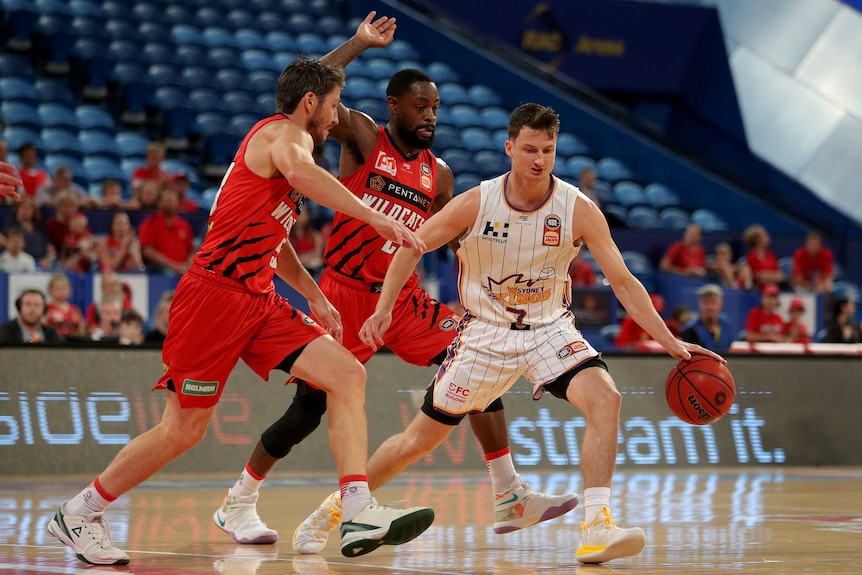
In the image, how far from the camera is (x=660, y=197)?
20.4 m

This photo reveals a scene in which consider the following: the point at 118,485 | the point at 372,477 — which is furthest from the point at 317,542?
the point at 118,485

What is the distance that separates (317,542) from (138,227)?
320 inches

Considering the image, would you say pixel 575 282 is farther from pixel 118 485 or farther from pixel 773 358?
pixel 118 485

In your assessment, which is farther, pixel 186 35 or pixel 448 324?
pixel 186 35

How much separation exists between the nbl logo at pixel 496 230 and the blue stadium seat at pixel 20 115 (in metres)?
12.6

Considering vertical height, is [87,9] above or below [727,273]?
above

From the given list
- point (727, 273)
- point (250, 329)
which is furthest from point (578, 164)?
point (250, 329)

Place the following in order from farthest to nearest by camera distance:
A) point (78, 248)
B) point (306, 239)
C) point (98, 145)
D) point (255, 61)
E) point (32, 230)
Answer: point (255, 61) → point (98, 145) → point (306, 239) → point (32, 230) → point (78, 248)

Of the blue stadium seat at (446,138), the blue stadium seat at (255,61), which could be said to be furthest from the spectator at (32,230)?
the blue stadium seat at (255,61)

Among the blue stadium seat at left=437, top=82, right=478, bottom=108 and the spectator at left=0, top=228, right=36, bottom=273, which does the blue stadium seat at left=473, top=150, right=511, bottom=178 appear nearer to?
the blue stadium seat at left=437, top=82, right=478, bottom=108

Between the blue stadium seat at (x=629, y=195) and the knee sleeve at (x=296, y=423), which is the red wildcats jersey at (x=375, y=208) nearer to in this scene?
the knee sleeve at (x=296, y=423)

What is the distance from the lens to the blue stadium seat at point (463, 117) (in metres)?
20.8

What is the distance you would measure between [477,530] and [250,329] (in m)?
1.79

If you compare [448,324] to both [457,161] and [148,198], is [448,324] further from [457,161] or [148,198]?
[457,161]
